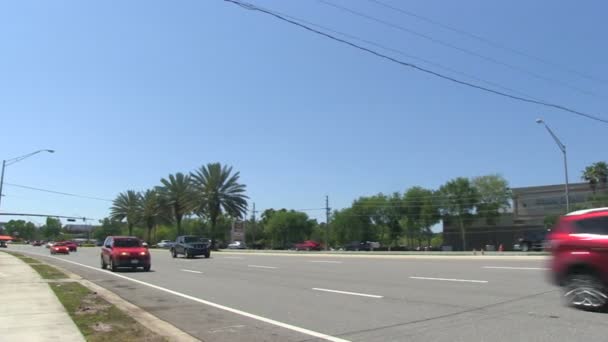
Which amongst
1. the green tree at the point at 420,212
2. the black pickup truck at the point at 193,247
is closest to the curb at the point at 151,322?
the black pickup truck at the point at 193,247

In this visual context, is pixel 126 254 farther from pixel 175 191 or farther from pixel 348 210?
pixel 348 210

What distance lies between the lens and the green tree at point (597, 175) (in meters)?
80.4

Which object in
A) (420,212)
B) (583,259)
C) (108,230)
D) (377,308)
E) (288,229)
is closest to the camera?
(583,259)

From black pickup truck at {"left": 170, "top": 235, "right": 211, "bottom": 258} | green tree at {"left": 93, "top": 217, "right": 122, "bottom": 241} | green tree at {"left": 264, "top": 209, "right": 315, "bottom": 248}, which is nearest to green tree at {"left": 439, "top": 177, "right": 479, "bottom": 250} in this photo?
green tree at {"left": 264, "top": 209, "right": 315, "bottom": 248}

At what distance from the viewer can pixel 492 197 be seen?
294 ft

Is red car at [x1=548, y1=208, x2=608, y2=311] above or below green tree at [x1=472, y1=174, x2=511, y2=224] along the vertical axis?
below

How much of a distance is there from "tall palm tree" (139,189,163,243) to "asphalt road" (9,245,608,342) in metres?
60.1

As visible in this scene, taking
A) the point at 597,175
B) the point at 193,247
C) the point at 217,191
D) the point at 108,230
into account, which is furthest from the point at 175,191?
the point at 108,230

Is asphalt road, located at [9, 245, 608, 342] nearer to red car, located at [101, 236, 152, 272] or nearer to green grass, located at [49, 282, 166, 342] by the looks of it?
green grass, located at [49, 282, 166, 342]

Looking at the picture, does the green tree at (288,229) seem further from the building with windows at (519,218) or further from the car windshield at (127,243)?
the car windshield at (127,243)

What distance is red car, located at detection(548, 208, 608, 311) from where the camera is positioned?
973 cm

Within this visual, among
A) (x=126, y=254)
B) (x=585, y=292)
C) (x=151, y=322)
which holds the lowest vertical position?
(x=151, y=322)

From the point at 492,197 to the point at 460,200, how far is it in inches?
206

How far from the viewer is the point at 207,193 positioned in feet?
218
